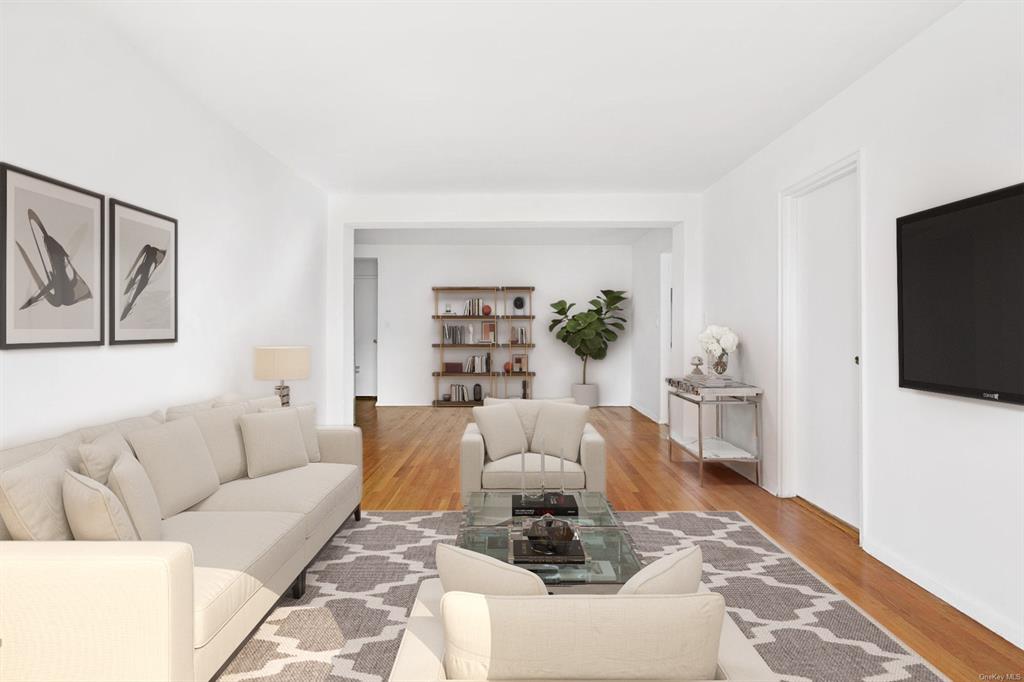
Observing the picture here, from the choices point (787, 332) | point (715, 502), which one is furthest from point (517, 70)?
point (715, 502)

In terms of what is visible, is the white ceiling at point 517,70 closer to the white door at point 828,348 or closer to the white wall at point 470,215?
the white door at point 828,348

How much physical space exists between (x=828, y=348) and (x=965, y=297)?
4.84 feet

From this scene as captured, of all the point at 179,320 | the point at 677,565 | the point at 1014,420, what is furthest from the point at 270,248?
the point at 1014,420

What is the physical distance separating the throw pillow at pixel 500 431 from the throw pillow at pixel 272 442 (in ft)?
3.92

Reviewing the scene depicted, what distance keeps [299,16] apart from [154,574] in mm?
2457

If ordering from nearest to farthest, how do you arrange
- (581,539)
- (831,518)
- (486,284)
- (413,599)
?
(581,539) < (413,599) < (831,518) < (486,284)

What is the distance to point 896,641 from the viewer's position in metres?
2.35

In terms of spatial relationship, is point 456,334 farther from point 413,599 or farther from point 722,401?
point 413,599

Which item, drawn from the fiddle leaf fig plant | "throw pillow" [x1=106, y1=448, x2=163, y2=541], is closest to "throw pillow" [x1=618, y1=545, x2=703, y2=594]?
"throw pillow" [x1=106, y1=448, x2=163, y2=541]

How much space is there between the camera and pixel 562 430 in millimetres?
4059

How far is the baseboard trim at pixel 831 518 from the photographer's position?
367 cm

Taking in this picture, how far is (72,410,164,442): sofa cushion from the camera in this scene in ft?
8.00

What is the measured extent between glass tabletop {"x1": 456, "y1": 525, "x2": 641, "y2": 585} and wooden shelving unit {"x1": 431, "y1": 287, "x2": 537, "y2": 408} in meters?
6.75

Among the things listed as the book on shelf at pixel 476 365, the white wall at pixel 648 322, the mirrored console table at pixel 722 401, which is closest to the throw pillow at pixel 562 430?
the mirrored console table at pixel 722 401
